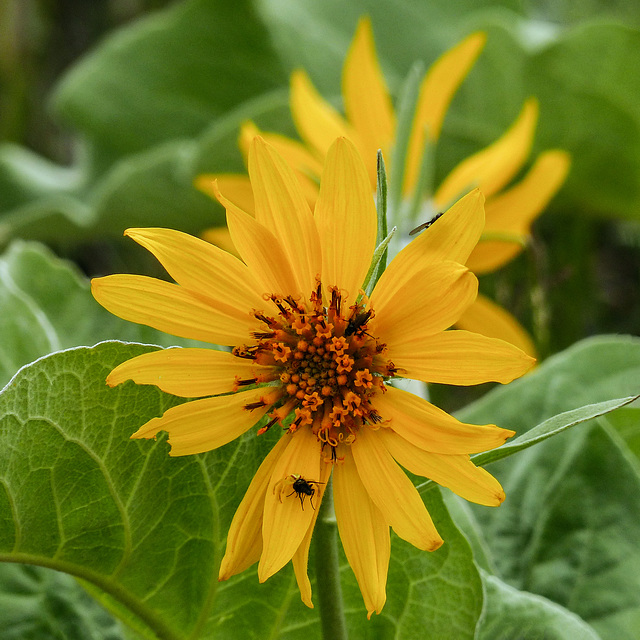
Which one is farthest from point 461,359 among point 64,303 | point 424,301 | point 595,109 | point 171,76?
point 171,76

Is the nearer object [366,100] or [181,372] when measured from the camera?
[181,372]

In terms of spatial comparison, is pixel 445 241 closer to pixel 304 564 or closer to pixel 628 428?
pixel 304 564

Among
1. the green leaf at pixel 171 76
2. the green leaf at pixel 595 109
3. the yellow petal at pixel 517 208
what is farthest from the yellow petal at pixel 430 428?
the green leaf at pixel 171 76

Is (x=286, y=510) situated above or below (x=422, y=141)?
below

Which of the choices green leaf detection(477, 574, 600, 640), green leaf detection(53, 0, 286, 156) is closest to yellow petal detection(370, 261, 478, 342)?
green leaf detection(477, 574, 600, 640)

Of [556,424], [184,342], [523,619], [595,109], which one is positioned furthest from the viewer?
[595,109]

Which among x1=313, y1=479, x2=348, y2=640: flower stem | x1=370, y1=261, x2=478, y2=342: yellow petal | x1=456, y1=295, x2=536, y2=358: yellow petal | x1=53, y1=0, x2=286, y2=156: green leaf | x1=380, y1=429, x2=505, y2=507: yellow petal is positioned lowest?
x1=313, y1=479, x2=348, y2=640: flower stem

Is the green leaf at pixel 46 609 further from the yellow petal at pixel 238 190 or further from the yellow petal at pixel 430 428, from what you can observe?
the yellow petal at pixel 238 190

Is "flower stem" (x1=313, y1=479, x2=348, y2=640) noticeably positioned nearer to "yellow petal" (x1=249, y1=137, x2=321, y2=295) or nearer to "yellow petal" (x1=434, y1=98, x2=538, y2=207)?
"yellow petal" (x1=249, y1=137, x2=321, y2=295)

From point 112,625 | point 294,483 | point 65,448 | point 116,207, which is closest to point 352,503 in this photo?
point 294,483
